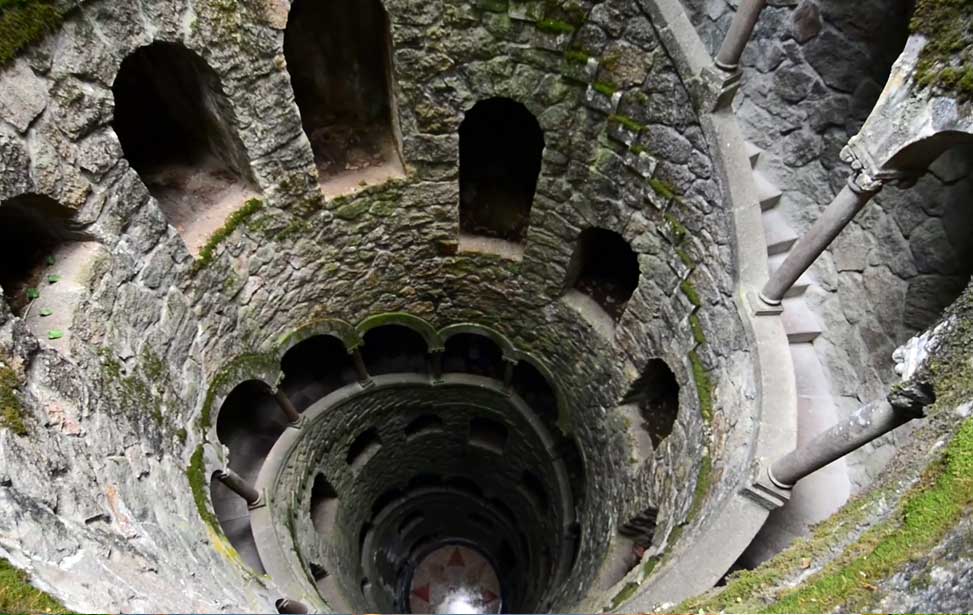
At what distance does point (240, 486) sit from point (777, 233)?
21.3 feet

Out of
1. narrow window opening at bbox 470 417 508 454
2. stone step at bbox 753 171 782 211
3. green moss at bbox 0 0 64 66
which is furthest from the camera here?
narrow window opening at bbox 470 417 508 454

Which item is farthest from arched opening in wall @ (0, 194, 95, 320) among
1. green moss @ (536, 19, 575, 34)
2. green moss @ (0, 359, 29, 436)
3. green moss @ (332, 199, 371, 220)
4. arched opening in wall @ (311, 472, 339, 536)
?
arched opening in wall @ (311, 472, 339, 536)

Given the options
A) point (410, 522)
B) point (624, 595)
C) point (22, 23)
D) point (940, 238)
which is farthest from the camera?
point (410, 522)

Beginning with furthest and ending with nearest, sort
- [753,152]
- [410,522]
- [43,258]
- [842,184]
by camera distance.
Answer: [410,522] < [753,152] < [842,184] < [43,258]

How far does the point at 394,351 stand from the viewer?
937cm

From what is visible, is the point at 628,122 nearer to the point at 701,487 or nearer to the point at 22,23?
the point at 701,487

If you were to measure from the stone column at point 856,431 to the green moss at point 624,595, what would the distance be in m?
1.51

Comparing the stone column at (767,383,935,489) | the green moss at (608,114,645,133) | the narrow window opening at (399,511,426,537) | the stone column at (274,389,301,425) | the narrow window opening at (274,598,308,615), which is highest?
the green moss at (608,114,645,133)

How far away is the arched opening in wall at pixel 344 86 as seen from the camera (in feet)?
18.4

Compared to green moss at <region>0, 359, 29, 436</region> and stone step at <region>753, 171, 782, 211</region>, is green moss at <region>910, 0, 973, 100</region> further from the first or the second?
green moss at <region>0, 359, 29, 436</region>

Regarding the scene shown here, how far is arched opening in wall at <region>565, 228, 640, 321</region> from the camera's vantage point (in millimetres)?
7418

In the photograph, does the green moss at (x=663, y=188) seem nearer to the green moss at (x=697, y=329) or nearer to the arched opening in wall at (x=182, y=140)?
the green moss at (x=697, y=329)

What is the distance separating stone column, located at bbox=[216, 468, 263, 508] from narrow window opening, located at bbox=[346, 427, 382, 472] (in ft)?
8.52

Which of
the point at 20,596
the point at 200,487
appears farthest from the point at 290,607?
the point at 20,596
